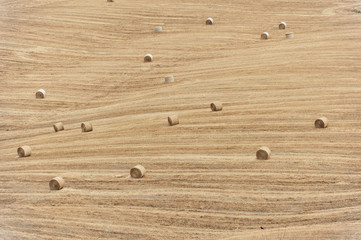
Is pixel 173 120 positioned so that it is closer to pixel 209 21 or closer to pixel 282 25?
pixel 282 25

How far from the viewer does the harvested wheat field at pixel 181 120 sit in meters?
6.47

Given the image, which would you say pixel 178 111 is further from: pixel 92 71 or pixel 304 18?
pixel 304 18

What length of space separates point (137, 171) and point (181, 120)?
2366mm

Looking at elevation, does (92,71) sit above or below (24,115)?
above

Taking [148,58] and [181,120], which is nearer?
[181,120]

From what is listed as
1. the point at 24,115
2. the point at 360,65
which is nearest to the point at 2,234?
the point at 24,115

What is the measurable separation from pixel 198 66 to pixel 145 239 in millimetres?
7164

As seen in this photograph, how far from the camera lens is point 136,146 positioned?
877cm

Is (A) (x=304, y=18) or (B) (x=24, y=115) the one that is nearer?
(B) (x=24, y=115)

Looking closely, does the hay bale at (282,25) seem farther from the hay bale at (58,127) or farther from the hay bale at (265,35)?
the hay bale at (58,127)

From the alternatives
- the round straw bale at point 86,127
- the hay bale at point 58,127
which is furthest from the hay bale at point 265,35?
the hay bale at point 58,127

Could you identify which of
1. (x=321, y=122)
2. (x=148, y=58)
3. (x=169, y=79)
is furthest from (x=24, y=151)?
(x=148, y=58)

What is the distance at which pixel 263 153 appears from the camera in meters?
7.43

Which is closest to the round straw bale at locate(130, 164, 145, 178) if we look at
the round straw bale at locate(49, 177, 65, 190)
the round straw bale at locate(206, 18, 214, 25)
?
the round straw bale at locate(49, 177, 65, 190)
